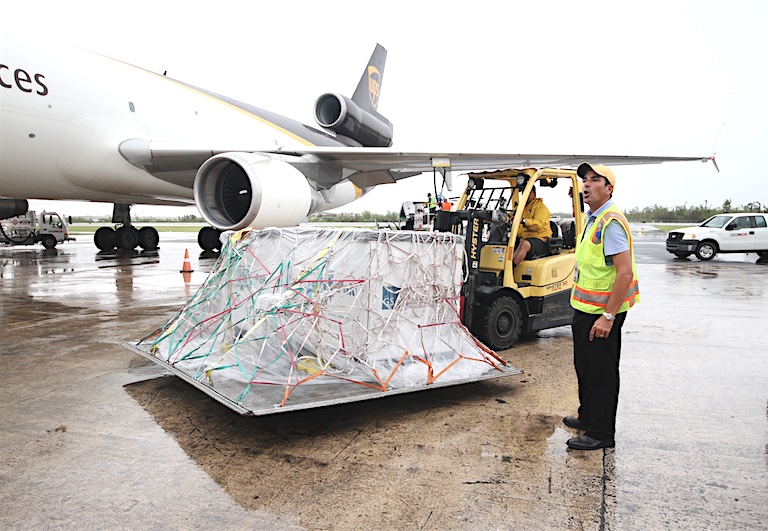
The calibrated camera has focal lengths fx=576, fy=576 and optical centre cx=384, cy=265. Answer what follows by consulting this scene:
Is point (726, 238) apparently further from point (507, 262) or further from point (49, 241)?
point (49, 241)

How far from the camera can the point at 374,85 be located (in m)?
18.5

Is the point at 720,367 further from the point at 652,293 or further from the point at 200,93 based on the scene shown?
the point at 200,93

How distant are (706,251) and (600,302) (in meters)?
17.7

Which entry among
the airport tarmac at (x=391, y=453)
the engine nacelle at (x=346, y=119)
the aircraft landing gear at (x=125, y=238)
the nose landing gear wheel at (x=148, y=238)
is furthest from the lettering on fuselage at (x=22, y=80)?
the nose landing gear wheel at (x=148, y=238)

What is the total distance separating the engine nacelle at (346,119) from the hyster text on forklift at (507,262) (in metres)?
6.69

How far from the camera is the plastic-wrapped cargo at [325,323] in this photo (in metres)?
3.91

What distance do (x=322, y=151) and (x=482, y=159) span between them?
2283 millimetres

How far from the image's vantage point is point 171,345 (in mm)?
4688

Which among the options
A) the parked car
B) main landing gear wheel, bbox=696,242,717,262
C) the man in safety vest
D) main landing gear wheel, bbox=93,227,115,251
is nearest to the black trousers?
the man in safety vest

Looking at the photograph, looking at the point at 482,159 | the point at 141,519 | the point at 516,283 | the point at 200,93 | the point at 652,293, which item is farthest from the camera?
the point at 200,93

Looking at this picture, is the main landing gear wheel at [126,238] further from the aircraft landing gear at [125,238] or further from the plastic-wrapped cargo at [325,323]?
the plastic-wrapped cargo at [325,323]

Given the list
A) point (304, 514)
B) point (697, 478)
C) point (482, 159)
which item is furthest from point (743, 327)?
point (304, 514)

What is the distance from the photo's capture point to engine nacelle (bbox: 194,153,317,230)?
7.20m

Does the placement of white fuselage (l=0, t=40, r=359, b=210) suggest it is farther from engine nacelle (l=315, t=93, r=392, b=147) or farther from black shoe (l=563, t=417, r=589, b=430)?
black shoe (l=563, t=417, r=589, b=430)
